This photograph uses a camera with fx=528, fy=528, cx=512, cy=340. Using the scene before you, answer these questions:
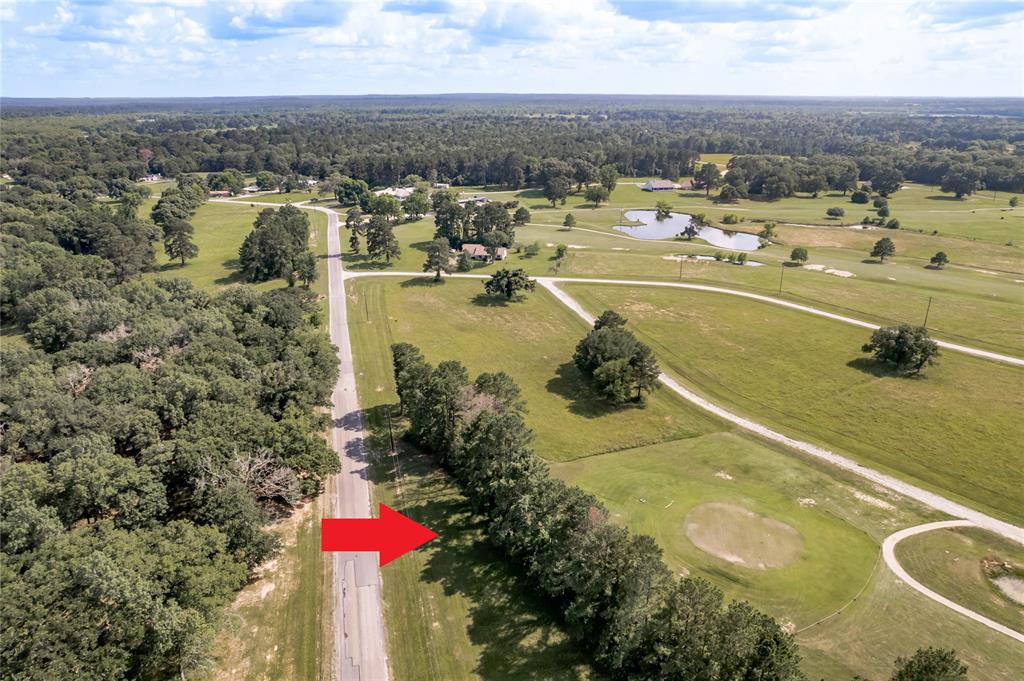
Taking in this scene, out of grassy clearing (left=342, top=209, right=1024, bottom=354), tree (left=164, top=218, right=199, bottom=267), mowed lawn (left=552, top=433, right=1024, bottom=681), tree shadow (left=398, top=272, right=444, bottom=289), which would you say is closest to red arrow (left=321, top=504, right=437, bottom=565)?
mowed lawn (left=552, top=433, right=1024, bottom=681)

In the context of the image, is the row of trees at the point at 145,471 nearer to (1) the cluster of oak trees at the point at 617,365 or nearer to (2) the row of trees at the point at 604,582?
(2) the row of trees at the point at 604,582

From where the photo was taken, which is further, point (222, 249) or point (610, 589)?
point (222, 249)

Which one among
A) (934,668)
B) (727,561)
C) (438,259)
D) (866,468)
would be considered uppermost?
(438,259)

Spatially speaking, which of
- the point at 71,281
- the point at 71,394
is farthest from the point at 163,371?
the point at 71,281

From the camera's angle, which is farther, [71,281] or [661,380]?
[71,281]

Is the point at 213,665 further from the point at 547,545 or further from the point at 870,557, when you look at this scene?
the point at 870,557

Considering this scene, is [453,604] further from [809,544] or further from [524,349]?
[524,349]

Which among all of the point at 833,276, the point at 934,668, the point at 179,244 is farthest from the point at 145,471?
the point at 833,276
